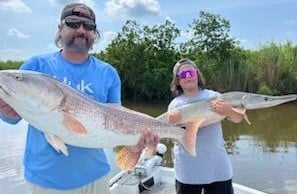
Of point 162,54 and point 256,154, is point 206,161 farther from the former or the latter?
point 162,54

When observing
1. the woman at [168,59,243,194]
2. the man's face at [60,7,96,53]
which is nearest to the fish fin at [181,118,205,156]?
the woman at [168,59,243,194]

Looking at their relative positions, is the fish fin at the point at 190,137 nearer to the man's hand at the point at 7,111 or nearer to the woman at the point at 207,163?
the woman at the point at 207,163

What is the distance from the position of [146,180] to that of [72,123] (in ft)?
12.1

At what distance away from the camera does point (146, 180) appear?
19.2 ft

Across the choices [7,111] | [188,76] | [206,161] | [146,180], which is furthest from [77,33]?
[146,180]

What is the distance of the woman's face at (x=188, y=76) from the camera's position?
155 inches

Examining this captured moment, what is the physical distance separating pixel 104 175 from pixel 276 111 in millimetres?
19632

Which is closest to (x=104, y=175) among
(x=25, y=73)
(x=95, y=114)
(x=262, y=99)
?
(x=95, y=114)

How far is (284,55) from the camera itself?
25703 millimetres

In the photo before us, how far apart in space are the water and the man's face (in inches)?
269

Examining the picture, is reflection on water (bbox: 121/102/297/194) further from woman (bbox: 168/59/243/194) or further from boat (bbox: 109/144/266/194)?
woman (bbox: 168/59/243/194)

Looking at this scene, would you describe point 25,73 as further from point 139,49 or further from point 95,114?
point 139,49

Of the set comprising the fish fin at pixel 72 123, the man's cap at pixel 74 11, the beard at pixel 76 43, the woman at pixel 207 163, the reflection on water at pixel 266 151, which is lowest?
the reflection on water at pixel 266 151

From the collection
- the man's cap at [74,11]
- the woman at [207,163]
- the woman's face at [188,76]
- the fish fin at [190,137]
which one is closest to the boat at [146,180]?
the woman at [207,163]
